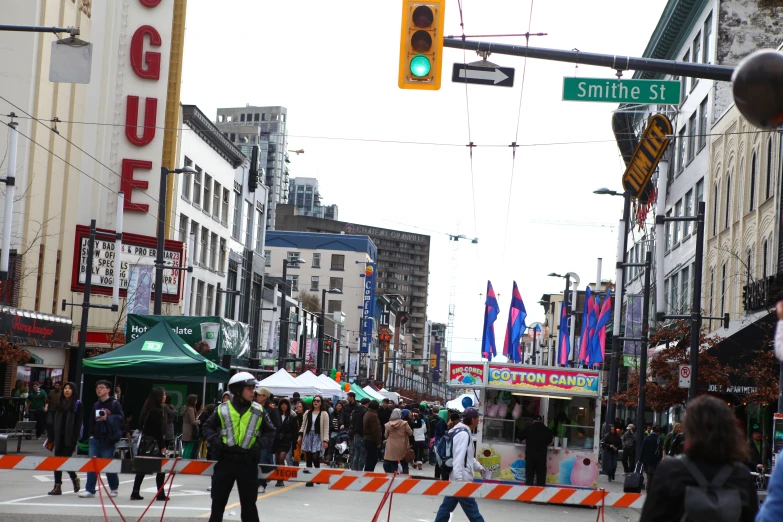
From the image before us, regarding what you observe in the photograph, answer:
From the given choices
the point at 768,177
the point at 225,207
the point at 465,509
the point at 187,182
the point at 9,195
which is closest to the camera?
the point at 465,509

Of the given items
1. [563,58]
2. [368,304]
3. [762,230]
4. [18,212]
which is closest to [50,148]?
[18,212]

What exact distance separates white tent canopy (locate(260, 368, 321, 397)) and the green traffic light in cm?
2231

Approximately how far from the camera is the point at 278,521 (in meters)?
14.8

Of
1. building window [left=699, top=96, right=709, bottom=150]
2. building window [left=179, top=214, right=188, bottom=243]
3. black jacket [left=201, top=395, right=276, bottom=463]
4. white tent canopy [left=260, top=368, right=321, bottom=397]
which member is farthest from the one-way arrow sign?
building window [left=179, top=214, right=188, bottom=243]

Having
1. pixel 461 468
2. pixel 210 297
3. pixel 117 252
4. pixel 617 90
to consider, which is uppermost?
pixel 617 90

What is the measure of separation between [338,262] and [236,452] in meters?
118

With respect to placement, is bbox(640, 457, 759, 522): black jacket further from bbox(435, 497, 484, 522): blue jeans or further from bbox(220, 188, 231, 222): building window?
bbox(220, 188, 231, 222): building window

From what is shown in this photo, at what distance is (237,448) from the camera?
420 inches

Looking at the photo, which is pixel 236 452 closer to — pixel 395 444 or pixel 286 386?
pixel 395 444

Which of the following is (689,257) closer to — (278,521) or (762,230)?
(762,230)

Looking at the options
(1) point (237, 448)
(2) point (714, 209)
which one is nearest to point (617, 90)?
(1) point (237, 448)

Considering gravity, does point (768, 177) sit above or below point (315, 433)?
above

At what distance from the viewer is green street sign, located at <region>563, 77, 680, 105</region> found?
12.8m

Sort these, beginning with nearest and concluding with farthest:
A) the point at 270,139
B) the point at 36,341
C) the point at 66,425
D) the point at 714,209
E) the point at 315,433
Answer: the point at 66,425
the point at 315,433
the point at 36,341
the point at 714,209
the point at 270,139
